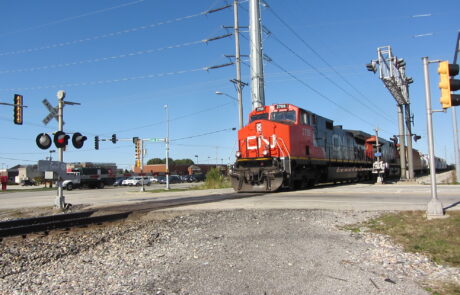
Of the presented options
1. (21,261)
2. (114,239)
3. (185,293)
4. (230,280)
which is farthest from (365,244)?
(21,261)

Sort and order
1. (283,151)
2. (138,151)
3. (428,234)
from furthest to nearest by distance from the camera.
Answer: (138,151)
(283,151)
(428,234)

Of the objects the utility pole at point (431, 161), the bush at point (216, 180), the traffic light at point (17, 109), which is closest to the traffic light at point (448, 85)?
the utility pole at point (431, 161)

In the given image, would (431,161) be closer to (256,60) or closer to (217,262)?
(217,262)

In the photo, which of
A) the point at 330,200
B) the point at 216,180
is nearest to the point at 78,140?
the point at 330,200

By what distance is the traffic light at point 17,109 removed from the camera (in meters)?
19.2

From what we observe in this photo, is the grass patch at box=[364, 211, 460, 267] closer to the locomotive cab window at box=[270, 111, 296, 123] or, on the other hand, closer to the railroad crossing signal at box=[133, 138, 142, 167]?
the locomotive cab window at box=[270, 111, 296, 123]

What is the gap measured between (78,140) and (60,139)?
712 millimetres

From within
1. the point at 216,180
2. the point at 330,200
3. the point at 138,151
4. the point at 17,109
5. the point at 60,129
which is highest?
the point at 17,109

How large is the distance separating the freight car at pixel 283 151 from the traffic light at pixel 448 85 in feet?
30.9

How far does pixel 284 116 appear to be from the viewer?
18.7 meters

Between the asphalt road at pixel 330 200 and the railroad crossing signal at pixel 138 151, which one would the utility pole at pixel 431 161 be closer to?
the asphalt road at pixel 330 200

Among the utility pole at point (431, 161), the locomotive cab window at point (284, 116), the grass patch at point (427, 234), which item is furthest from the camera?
the locomotive cab window at point (284, 116)

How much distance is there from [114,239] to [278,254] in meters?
3.45

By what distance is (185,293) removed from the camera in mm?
4062
